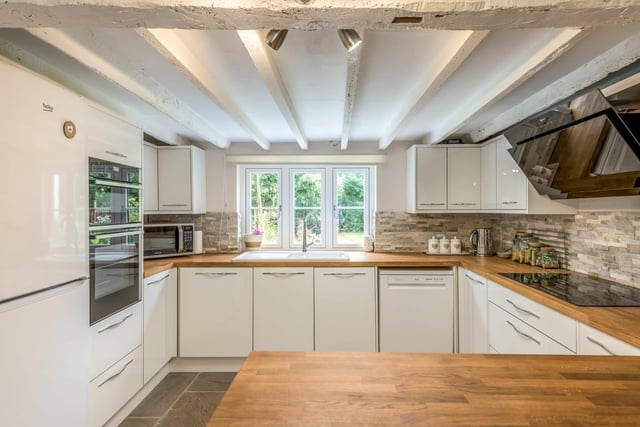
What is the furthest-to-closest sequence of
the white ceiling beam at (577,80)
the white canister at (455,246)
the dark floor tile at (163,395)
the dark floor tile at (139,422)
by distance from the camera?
the white canister at (455,246) < the dark floor tile at (163,395) < the dark floor tile at (139,422) < the white ceiling beam at (577,80)

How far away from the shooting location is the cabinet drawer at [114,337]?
5.89ft

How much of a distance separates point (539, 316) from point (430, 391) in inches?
50.5

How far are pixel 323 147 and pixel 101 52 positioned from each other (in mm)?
2268

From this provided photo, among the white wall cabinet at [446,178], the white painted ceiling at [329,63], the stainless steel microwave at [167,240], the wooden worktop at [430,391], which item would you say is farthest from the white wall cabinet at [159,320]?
the white wall cabinet at [446,178]

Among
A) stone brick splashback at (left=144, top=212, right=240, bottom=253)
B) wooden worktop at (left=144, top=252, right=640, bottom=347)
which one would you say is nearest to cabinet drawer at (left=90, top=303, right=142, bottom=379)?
wooden worktop at (left=144, top=252, right=640, bottom=347)

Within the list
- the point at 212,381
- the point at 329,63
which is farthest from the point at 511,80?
the point at 212,381

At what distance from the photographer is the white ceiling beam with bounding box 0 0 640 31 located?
898mm

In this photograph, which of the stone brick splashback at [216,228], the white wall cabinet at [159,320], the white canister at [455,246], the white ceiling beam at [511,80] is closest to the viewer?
the white ceiling beam at [511,80]

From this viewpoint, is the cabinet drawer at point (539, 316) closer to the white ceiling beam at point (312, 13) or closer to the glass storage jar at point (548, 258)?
the glass storage jar at point (548, 258)

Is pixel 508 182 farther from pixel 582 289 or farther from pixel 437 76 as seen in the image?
pixel 437 76

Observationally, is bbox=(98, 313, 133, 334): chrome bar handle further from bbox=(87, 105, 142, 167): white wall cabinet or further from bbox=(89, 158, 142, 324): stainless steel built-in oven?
bbox=(87, 105, 142, 167): white wall cabinet

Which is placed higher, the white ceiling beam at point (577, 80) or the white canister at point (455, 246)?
the white ceiling beam at point (577, 80)

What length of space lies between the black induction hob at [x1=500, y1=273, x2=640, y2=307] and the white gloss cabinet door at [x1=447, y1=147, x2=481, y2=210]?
102 cm

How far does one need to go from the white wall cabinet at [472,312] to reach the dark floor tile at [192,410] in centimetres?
199
